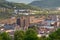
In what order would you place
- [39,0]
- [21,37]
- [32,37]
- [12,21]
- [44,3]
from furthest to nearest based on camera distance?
[39,0], [44,3], [12,21], [21,37], [32,37]

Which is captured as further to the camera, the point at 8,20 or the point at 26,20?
the point at 8,20

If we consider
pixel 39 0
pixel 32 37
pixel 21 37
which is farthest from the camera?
pixel 39 0

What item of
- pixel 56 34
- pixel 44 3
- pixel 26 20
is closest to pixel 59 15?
pixel 26 20

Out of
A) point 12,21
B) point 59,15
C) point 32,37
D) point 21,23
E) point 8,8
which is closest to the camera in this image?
point 32,37

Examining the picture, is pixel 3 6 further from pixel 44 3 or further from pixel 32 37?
pixel 32 37

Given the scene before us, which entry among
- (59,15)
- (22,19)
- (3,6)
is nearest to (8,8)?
(3,6)

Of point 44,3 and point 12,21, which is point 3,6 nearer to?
point 12,21

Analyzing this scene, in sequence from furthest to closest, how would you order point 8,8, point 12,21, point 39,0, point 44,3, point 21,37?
point 39,0
point 44,3
point 8,8
point 12,21
point 21,37

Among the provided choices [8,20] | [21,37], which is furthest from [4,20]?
[21,37]

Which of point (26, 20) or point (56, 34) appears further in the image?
point (26, 20)
